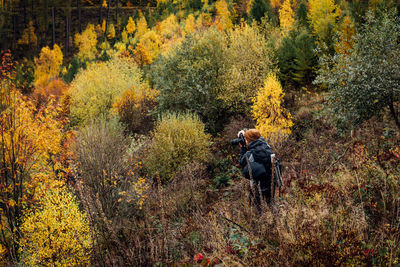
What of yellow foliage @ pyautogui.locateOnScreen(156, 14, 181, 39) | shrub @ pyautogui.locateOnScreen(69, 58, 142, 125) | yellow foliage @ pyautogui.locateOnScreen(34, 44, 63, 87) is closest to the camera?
shrub @ pyautogui.locateOnScreen(69, 58, 142, 125)

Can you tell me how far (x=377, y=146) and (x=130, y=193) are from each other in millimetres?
9394

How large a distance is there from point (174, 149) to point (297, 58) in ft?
32.8

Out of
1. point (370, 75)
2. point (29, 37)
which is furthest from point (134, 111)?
point (29, 37)

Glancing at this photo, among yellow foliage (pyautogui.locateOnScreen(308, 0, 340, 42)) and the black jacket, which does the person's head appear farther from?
yellow foliage (pyautogui.locateOnScreen(308, 0, 340, 42))

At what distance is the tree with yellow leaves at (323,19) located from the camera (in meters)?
16.2

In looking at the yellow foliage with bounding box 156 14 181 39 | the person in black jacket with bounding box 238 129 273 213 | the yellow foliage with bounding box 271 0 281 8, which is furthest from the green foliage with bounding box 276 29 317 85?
the yellow foliage with bounding box 156 14 181 39

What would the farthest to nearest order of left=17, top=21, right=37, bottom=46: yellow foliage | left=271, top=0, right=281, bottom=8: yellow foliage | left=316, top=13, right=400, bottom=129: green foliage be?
1. left=17, top=21, right=37, bottom=46: yellow foliage
2. left=271, top=0, right=281, bottom=8: yellow foliage
3. left=316, top=13, right=400, bottom=129: green foliage

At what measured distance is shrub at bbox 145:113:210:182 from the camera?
12.0 metres

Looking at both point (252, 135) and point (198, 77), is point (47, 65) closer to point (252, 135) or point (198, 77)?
point (198, 77)

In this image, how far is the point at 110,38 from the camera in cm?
5666

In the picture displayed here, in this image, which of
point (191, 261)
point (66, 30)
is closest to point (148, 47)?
point (191, 261)

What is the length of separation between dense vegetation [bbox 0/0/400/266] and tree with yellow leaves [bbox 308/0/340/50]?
0.12 m

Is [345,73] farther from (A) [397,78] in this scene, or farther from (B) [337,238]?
(B) [337,238]

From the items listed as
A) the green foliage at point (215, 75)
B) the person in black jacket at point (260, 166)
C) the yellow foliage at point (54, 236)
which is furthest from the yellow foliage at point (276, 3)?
the yellow foliage at point (54, 236)
